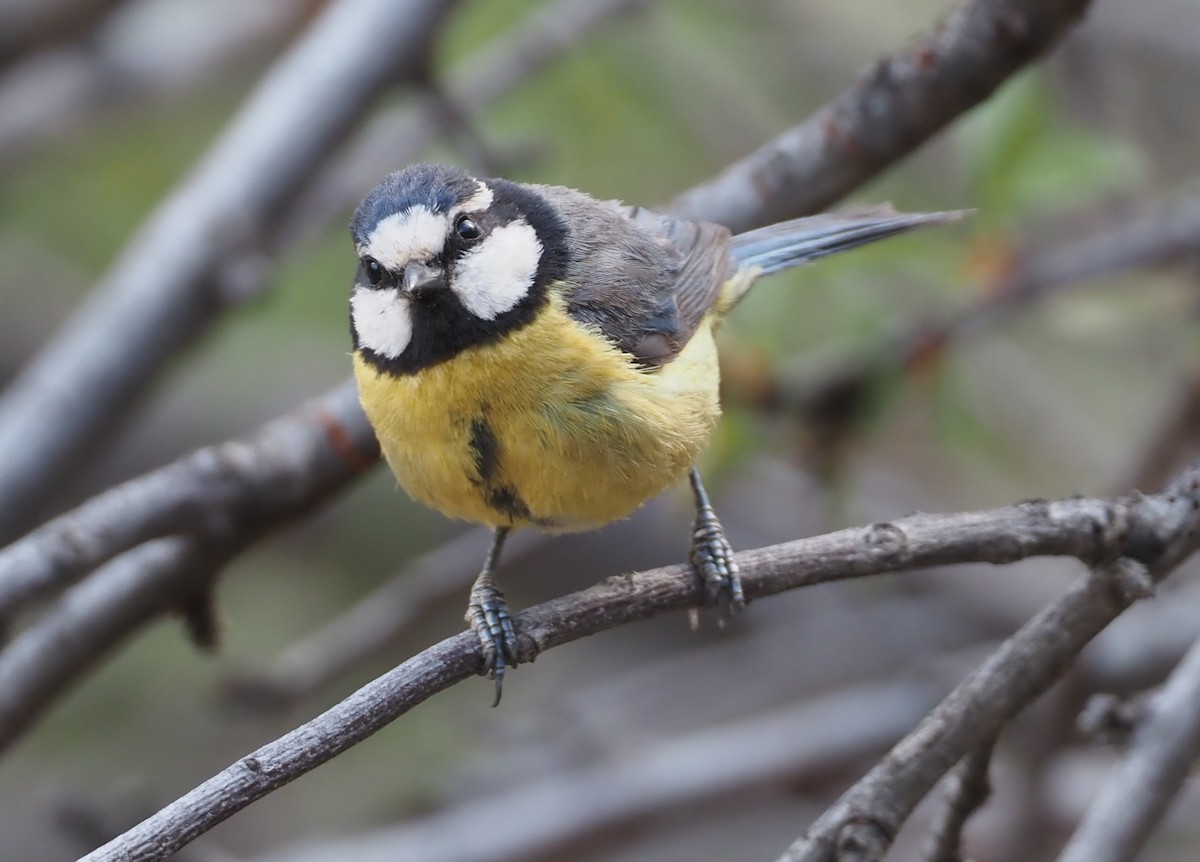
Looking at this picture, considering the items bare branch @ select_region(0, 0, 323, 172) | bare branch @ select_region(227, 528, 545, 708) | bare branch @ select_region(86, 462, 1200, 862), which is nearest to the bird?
bare branch @ select_region(86, 462, 1200, 862)

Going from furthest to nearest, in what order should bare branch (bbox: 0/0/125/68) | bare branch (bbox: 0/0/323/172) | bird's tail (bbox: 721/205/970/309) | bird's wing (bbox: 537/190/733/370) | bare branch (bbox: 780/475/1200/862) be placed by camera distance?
bare branch (bbox: 0/0/323/172) → bare branch (bbox: 0/0/125/68) → bird's tail (bbox: 721/205/970/309) → bird's wing (bbox: 537/190/733/370) → bare branch (bbox: 780/475/1200/862)

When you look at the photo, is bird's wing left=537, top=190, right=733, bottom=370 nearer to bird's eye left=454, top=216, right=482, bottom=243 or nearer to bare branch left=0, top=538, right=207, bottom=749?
bird's eye left=454, top=216, right=482, bottom=243

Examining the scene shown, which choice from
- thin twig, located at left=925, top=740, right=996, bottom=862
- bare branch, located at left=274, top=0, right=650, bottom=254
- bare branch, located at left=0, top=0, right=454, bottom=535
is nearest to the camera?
thin twig, located at left=925, top=740, right=996, bottom=862

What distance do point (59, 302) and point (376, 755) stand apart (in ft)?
8.62

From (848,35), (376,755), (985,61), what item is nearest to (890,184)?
(848,35)

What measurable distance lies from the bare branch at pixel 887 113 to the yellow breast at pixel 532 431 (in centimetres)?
87

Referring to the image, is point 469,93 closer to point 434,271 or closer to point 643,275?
point 643,275

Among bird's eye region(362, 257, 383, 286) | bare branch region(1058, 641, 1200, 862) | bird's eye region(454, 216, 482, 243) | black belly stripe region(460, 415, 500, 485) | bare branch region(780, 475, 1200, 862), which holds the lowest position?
bare branch region(1058, 641, 1200, 862)

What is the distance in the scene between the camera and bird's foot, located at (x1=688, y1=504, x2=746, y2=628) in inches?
92.1

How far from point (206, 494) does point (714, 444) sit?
1402 mm

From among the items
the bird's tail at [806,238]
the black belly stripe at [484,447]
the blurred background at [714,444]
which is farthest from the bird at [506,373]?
the blurred background at [714,444]

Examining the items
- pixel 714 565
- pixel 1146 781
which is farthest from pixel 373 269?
pixel 1146 781

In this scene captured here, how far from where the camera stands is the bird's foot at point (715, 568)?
2340 mm

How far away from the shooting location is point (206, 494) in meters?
2.80
